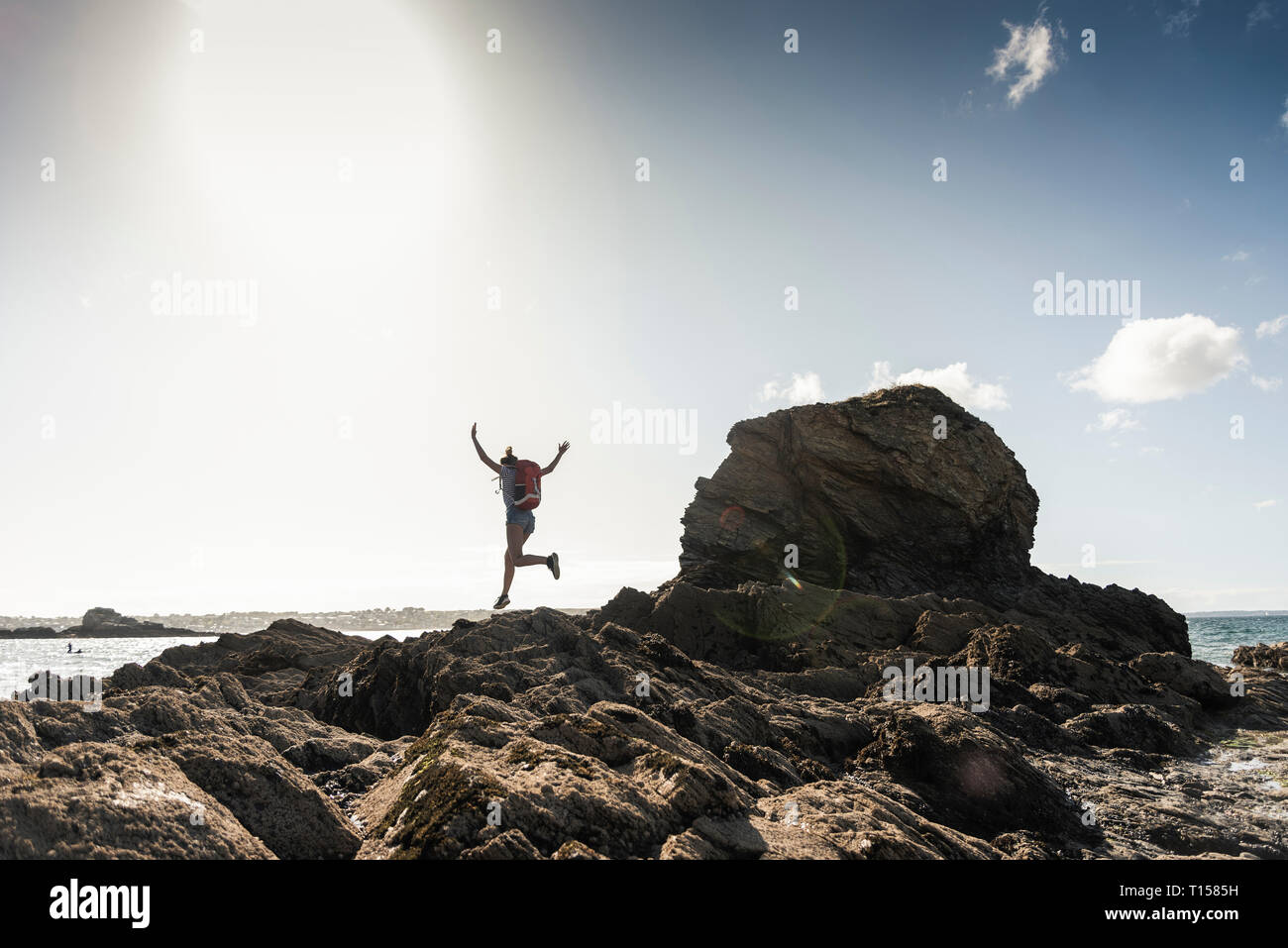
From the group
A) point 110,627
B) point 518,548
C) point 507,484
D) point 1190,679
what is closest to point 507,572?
point 518,548

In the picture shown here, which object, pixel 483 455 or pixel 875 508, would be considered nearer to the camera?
pixel 483 455

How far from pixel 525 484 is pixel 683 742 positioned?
19.0 feet

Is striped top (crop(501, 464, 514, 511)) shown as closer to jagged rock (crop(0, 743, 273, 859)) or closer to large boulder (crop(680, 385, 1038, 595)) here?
jagged rock (crop(0, 743, 273, 859))

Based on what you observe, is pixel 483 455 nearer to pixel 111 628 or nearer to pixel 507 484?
pixel 507 484

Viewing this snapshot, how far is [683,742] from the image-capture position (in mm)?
8047

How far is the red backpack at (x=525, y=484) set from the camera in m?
12.3

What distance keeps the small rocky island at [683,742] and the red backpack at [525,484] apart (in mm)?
2486

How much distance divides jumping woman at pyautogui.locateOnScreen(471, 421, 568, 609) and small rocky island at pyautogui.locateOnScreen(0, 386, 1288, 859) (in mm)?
1170

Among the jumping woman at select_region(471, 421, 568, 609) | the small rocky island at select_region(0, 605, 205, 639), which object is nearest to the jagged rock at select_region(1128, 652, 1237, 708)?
the jumping woman at select_region(471, 421, 568, 609)

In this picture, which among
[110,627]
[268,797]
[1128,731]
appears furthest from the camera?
[110,627]

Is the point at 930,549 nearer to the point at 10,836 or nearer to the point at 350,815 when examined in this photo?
the point at 350,815

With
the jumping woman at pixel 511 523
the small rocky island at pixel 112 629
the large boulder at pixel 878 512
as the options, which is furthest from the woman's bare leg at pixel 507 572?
the small rocky island at pixel 112 629
